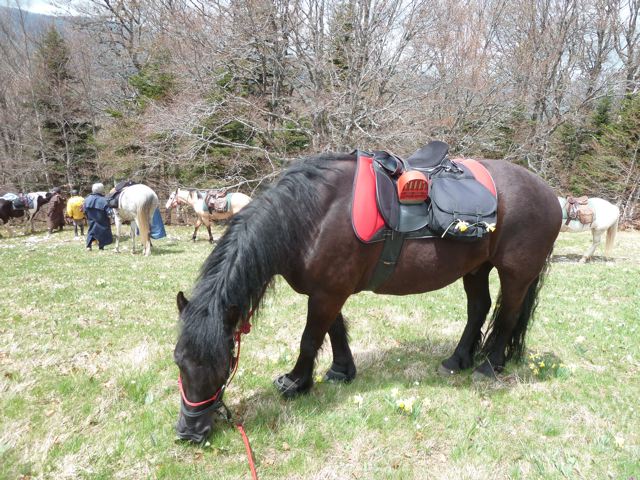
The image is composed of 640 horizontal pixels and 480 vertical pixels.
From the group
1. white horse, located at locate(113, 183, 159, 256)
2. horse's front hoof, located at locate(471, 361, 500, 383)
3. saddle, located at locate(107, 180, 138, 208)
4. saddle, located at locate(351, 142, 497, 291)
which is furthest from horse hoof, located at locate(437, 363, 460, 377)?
saddle, located at locate(107, 180, 138, 208)

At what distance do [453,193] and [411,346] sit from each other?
192 cm

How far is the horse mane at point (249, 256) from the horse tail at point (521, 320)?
80.5 inches

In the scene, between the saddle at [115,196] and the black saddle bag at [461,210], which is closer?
the black saddle bag at [461,210]

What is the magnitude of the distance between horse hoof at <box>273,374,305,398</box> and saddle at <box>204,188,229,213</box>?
10573mm

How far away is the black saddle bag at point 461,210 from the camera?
2828mm

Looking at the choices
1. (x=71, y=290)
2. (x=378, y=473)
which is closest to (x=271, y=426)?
(x=378, y=473)

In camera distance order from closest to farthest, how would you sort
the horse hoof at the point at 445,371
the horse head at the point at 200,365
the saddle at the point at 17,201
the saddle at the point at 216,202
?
1. the horse head at the point at 200,365
2. the horse hoof at the point at 445,371
3. the saddle at the point at 216,202
4. the saddle at the point at 17,201

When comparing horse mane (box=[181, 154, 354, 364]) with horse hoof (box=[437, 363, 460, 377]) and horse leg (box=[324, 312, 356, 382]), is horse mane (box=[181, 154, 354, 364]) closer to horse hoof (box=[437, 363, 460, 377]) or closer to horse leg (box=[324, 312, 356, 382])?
horse leg (box=[324, 312, 356, 382])

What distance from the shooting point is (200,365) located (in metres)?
2.29

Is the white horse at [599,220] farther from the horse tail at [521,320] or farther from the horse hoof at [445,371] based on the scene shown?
the horse hoof at [445,371]

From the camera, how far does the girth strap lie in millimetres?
2842

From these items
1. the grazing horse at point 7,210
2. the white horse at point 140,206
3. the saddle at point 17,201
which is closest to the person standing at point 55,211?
the saddle at point 17,201

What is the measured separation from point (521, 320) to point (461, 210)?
1441mm

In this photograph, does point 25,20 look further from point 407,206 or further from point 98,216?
point 407,206
